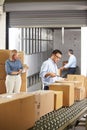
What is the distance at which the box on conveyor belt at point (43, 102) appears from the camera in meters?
3.30

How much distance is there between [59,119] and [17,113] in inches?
28.6

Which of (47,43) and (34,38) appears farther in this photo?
(47,43)

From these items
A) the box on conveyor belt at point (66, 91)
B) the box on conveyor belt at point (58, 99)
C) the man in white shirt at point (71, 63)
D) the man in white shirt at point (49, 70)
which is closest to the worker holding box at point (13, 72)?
the man in white shirt at point (49, 70)

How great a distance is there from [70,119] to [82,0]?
4.35 meters

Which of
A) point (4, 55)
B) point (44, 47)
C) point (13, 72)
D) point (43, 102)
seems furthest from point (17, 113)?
point (44, 47)

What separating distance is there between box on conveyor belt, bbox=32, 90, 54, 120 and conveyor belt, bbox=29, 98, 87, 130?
0.18ft

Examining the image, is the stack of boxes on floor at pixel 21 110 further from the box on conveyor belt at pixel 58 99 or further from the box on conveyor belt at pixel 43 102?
the box on conveyor belt at pixel 58 99

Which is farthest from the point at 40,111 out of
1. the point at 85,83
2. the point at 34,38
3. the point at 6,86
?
the point at 34,38

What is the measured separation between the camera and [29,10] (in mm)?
7418

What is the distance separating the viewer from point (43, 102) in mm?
3496

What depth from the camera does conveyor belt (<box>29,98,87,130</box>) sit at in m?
2.90

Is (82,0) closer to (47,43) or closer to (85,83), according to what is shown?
(85,83)

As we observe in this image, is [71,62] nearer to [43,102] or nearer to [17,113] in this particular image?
[43,102]

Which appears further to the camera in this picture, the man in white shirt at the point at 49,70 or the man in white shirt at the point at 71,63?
the man in white shirt at the point at 71,63
